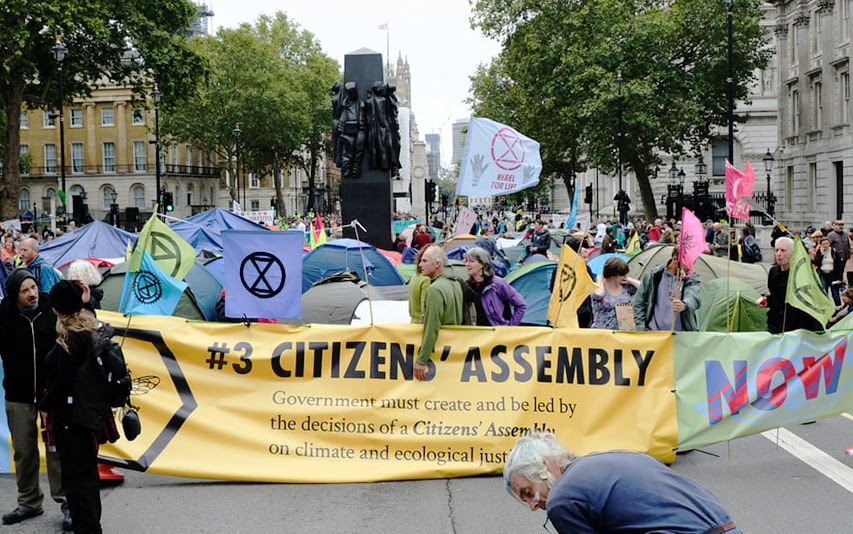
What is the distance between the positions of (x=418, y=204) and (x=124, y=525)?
6682 cm

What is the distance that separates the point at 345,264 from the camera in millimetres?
18016

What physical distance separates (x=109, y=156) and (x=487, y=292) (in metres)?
85.7

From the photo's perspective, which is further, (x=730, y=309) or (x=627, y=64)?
(x=627, y=64)

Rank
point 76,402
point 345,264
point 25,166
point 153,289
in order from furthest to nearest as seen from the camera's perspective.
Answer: point 25,166, point 345,264, point 153,289, point 76,402

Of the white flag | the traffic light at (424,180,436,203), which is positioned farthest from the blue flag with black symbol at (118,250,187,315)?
the traffic light at (424,180,436,203)

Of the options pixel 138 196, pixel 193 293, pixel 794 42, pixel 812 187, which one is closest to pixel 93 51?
pixel 193 293

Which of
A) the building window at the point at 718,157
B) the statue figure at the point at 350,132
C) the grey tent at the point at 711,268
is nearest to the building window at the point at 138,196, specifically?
the building window at the point at 718,157

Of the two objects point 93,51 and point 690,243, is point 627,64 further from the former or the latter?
point 690,243

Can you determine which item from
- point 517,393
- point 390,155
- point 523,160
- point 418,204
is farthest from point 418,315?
point 418,204

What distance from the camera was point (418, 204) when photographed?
73.9 metres

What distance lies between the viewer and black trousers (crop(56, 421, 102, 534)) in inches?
260

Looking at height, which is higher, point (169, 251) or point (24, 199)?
point (24, 199)

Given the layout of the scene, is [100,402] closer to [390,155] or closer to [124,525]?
[124,525]

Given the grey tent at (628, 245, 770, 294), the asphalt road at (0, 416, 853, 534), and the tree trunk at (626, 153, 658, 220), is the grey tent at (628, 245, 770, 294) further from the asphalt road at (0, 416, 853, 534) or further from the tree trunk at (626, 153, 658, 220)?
the tree trunk at (626, 153, 658, 220)
